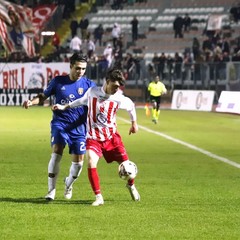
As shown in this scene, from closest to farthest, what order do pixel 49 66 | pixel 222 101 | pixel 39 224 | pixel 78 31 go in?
pixel 39 224, pixel 222 101, pixel 49 66, pixel 78 31

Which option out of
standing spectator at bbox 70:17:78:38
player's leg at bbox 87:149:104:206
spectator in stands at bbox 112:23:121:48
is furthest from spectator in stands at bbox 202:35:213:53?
player's leg at bbox 87:149:104:206

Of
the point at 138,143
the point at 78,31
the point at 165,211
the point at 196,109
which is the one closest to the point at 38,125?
the point at 138,143

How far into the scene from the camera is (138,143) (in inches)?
1045

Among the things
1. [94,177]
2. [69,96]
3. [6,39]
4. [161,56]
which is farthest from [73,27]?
[94,177]

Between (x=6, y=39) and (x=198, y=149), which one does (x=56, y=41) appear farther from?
(x=198, y=149)

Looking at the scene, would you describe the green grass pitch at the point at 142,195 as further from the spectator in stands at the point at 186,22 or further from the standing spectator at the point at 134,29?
the standing spectator at the point at 134,29

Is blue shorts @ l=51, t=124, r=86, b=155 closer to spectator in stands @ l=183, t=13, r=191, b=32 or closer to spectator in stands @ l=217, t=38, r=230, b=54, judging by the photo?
spectator in stands @ l=217, t=38, r=230, b=54

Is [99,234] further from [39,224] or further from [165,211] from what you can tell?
[165,211]

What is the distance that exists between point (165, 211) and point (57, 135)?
218 cm

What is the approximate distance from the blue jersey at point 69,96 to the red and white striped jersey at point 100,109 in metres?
0.48

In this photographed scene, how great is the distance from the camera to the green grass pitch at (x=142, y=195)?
10719mm

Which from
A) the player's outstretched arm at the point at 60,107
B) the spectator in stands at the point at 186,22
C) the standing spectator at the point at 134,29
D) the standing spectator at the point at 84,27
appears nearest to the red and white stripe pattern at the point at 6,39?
the standing spectator at the point at 84,27

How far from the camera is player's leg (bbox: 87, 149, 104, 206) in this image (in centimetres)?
1303

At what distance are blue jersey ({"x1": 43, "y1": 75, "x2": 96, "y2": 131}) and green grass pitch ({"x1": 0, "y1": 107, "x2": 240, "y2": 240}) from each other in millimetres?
1109
